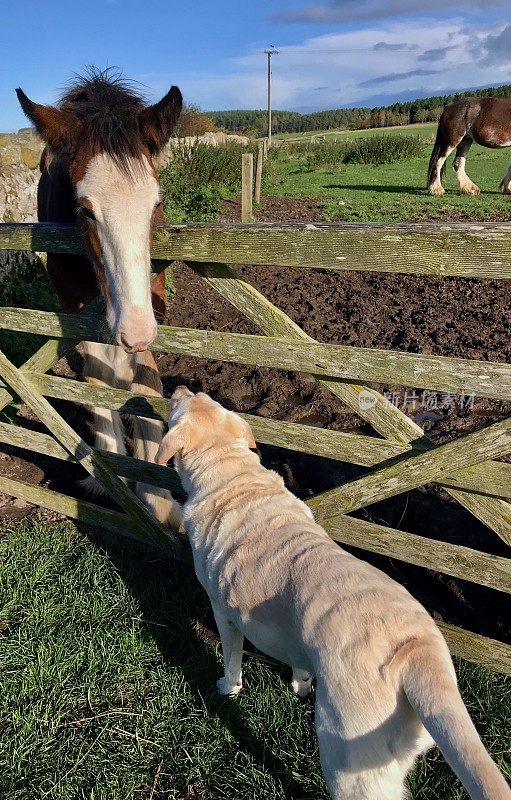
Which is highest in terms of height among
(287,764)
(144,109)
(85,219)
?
(144,109)

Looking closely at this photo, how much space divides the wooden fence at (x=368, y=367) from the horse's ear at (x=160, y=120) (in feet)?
2.02

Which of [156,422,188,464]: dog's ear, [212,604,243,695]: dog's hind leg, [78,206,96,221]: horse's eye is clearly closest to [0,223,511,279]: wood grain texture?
[78,206,96,221]: horse's eye

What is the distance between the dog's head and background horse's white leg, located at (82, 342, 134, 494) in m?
1.33

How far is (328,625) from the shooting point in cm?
186

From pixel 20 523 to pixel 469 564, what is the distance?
3.10 meters

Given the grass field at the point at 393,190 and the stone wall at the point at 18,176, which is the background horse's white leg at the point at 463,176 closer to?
the grass field at the point at 393,190

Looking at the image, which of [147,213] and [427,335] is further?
[427,335]

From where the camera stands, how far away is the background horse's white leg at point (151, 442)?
4078 millimetres

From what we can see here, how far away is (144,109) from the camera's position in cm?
324

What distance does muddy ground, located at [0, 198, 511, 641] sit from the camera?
3.63 metres

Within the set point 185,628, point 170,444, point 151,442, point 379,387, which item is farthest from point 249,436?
point 379,387

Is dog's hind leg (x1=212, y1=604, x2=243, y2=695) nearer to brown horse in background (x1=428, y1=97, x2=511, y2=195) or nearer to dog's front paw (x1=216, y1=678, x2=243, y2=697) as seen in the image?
dog's front paw (x1=216, y1=678, x2=243, y2=697)

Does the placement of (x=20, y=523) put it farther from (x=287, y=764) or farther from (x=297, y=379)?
(x=297, y=379)

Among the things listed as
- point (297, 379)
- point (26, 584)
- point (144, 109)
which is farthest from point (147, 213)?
point (297, 379)
